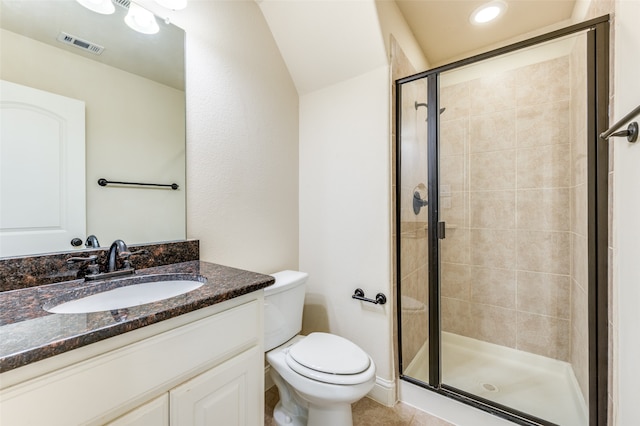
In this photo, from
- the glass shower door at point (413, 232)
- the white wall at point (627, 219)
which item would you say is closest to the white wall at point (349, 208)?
the glass shower door at point (413, 232)

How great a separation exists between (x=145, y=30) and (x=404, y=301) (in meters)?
1.91

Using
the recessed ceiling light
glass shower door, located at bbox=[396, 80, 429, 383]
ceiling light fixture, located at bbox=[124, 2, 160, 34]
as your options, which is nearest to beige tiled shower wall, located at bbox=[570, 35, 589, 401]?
the recessed ceiling light

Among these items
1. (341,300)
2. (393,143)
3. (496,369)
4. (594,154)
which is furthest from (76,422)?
(496,369)

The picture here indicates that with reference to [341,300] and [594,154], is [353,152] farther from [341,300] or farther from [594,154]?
[594,154]

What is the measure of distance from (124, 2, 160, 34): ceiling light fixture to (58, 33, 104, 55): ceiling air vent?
7.3 inches

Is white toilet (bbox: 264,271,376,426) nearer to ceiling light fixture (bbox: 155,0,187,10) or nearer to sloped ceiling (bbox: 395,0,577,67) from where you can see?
ceiling light fixture (bbox: 155,0,187,10)

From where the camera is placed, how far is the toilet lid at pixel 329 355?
1.20 metres

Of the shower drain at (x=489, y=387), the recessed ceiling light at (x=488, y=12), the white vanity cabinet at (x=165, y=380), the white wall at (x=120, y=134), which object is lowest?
the shower drain at (x=489, y=387)

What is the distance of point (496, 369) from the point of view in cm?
183

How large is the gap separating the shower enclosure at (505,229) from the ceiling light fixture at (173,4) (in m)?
1.17

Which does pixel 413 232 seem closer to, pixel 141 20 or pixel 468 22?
pixel 468 22

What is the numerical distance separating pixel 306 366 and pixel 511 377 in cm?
144

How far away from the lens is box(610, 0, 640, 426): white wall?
2.77ft

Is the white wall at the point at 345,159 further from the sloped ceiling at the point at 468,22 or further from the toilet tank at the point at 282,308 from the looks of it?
the toilet tank at the point at 282,308
